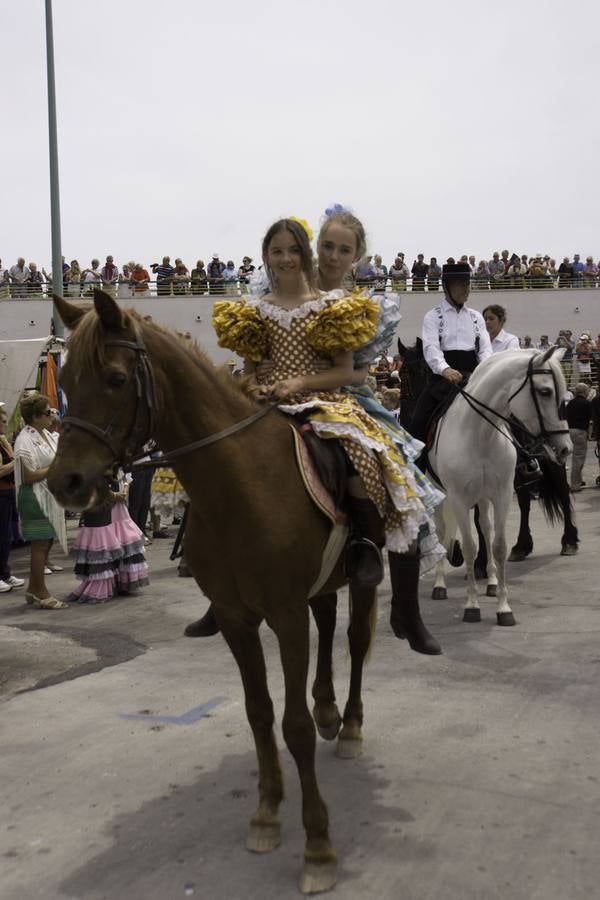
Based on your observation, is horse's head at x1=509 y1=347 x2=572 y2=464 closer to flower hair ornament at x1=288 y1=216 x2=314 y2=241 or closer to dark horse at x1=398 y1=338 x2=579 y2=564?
dark horse at x1=398 y1=338 x2=579 y2=564

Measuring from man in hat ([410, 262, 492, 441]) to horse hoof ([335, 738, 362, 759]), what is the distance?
438 cm

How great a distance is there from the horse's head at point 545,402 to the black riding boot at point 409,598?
3.88 m

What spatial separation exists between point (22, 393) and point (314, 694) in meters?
8.92

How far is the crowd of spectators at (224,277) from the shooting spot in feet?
90.9

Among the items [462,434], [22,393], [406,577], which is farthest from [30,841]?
[22,393]

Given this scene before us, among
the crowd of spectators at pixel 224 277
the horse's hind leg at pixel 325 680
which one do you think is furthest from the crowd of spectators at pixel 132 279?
the horse's hind leg at pixel 325 680

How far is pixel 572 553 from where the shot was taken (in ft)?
34.3

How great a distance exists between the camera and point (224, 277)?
3061 centimetres

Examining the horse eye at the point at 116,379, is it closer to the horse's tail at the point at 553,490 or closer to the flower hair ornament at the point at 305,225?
the flower hair ornament at the point at 305,225

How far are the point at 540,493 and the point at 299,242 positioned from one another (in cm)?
659

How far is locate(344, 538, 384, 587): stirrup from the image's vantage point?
3.96 metres

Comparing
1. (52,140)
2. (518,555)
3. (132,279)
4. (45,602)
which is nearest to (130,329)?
(45,602)

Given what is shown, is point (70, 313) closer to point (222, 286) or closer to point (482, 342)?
point (482, 342)

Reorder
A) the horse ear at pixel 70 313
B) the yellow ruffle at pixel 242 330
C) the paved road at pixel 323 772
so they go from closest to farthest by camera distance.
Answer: the horse ear at pixel 70 313 < the paved road at pixel 323 772 < the yellow ruffle at pixel 242 330
